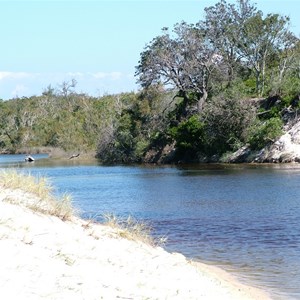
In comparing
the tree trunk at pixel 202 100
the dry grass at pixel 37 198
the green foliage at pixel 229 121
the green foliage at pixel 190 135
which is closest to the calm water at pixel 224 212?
the dry grass at pixel 37 198

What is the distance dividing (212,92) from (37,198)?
197 feet

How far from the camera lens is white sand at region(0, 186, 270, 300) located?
9.95 m

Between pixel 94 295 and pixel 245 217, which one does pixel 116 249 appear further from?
pixel 245 217

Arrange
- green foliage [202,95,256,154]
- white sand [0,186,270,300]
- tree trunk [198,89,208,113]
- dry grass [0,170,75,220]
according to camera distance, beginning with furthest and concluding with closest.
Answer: tree trunk [198,89,208,113] < green foliage [202,95,256,154] < dry grass [0,170,75,220] < white sand [0,186,270,300]

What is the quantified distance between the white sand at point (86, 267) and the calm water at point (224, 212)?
154 centimetres

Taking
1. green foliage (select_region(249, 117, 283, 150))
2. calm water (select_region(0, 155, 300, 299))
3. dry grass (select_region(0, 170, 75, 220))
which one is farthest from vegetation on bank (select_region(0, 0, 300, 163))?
dry grass (select_region(0, 170, 75, 220))

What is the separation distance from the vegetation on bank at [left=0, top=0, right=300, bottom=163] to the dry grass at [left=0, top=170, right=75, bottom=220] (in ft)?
149

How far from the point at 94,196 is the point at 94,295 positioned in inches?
1019

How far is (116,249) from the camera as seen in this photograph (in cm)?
1400

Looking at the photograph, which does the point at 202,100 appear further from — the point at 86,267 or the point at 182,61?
the point at 86,267

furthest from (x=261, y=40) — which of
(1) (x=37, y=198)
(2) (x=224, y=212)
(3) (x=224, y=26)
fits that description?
(1) (x=37, y=198)

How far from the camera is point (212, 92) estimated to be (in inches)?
2970

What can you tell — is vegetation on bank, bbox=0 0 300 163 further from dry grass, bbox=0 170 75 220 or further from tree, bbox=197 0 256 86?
dry grass, bbox=0 170 75 220

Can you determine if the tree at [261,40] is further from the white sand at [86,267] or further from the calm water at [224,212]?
the white sand at [86,267]
